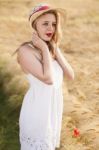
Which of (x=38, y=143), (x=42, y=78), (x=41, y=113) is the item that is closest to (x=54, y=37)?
(x=42, y=78)

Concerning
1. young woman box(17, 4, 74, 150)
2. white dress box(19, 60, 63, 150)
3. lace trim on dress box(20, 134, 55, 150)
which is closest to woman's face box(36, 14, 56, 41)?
young woman box(17, 4, 74, 150)

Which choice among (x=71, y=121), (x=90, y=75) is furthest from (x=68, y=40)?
(x=71, y=121)

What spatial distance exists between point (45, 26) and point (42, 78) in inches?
14.9

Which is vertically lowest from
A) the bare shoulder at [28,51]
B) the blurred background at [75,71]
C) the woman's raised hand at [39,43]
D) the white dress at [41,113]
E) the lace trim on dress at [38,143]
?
the blurred background at [75,71]

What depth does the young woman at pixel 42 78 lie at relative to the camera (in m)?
3.45

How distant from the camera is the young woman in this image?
11.3 ft

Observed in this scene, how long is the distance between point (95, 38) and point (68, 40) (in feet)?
1.79

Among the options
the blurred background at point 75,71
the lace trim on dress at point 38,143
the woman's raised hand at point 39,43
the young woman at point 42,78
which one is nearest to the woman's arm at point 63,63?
the young woman at point 42,78

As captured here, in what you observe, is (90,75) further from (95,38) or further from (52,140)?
(52,140)

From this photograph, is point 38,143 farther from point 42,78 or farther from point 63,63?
point 63,63

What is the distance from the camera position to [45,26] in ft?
11.5

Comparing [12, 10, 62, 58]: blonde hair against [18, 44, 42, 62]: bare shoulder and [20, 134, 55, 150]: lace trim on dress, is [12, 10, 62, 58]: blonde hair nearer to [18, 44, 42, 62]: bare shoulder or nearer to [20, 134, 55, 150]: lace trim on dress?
[18, 44, 42, 62]: bare shoulder

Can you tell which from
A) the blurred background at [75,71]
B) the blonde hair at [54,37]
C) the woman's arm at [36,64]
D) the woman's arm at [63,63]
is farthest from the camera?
the blurred background at [75,71]

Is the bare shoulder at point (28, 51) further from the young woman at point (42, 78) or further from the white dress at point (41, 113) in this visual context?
the white dress at point (41, 113)
